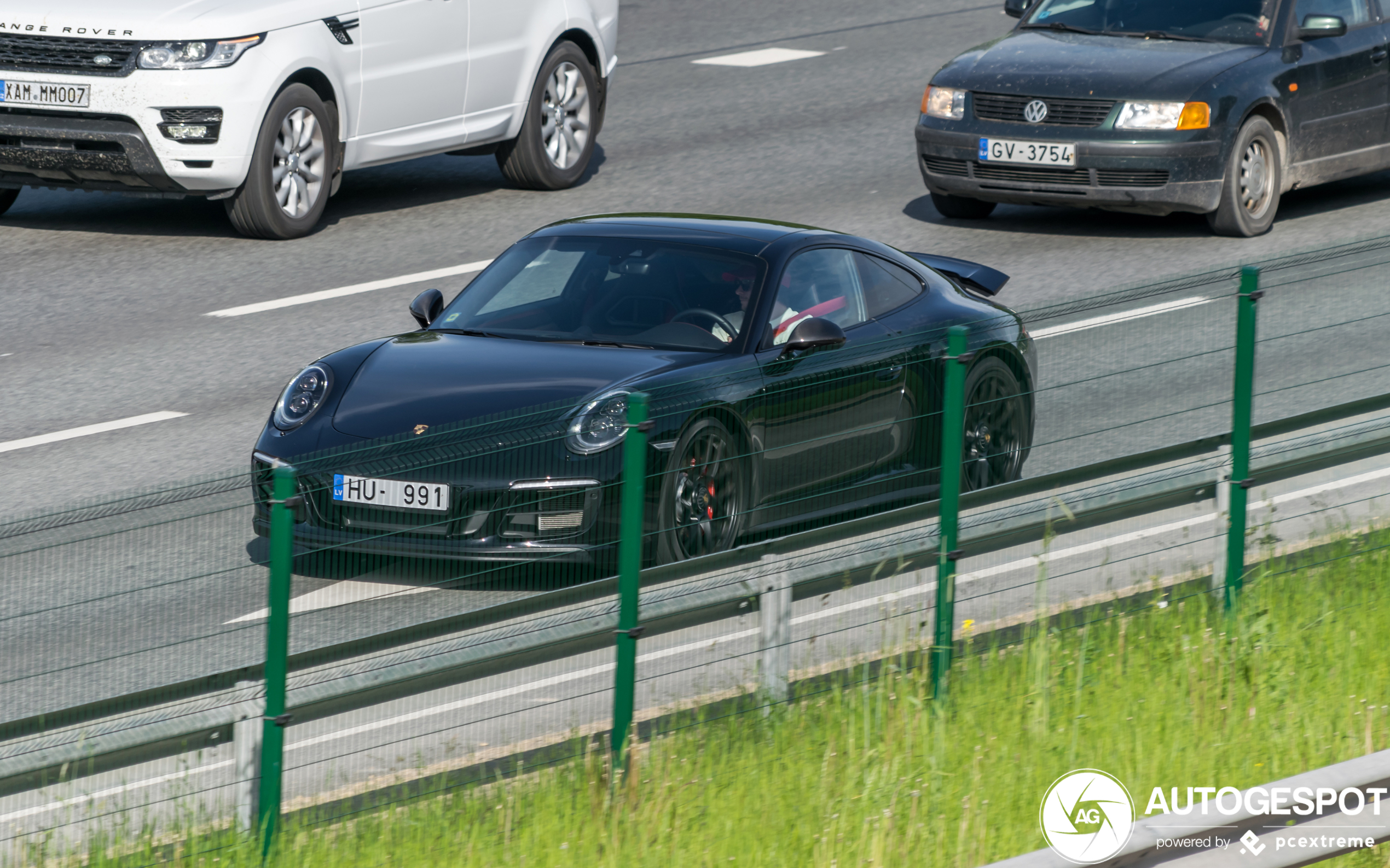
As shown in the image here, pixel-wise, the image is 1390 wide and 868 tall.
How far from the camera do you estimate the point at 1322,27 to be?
14305 mm

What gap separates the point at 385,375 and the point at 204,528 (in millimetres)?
3241

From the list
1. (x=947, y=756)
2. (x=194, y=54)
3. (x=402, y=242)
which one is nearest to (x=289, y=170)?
(x=402, y=242)

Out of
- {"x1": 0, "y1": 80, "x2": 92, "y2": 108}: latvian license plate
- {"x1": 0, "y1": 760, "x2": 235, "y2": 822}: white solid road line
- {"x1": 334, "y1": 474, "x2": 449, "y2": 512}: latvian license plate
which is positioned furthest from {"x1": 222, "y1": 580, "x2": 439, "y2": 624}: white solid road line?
{"x1": 0, "y1": 80, "x2": 92, "y2": 108}: latvian license plate

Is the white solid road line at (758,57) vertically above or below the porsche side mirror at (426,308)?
below

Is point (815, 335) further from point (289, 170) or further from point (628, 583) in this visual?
point (289, 170)

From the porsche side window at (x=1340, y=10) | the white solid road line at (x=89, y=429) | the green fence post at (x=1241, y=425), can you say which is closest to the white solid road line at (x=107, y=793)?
the green fence post at (x=1241, y=425)

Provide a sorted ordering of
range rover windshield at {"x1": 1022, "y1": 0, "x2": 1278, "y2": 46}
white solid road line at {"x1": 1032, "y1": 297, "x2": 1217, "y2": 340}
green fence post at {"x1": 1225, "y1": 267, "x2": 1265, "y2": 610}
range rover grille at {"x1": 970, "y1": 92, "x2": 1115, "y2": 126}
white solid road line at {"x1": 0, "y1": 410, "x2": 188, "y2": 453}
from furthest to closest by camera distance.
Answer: range rover windshield at {"x1": 1022, "y1": 0, "x2": 1278, "y2": 46} < range rover grille at {"x1": 970, "y1": 92, "x2": 1115, "y2": 126} < white solid road line at {"x1": 0, "y1": 410, "x2": 188, "y2": 453} < green fence post at {"x1": 1225, "y1": 267, "x2": 1265, "y2": 610} < white solid road line at {"x1": 1032, "y1": 297, "x2": 1217, "y2": 340}

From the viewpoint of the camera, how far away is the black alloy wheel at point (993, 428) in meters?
6.57

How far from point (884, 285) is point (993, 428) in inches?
98.0

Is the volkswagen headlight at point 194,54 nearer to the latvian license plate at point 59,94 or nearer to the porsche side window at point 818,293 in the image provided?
the latvian license plate at point 59,94

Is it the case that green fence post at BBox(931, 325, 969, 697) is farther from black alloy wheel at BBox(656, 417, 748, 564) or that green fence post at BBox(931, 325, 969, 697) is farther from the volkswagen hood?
the volkswagen hood

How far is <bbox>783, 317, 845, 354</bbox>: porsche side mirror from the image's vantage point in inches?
328

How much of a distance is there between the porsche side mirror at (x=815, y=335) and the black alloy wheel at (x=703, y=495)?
210 cm

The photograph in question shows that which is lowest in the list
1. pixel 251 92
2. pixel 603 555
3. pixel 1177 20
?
pixel 251 92
